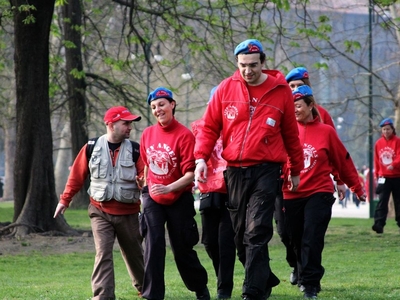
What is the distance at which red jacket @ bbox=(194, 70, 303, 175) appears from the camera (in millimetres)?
7164

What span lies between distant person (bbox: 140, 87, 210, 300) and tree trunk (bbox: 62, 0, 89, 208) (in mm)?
14277

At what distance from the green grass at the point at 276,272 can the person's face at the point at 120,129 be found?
1485 millimetres

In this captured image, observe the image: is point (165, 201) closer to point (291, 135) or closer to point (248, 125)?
point (248, 125)

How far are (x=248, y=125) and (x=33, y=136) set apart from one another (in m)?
9.65

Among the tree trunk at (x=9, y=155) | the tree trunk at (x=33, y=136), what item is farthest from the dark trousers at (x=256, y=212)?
the tree trunk at (x=9, y=155)

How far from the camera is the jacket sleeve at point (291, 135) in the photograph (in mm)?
7316

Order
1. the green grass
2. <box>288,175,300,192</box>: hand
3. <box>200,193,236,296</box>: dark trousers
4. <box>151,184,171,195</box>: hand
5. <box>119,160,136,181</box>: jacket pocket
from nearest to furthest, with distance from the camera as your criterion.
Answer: <box>151,184,171,195</box>: hand, <box>288,175,300,192</box>: hand, <box>200,193,236,296</box>: dark trousers, <box>119,160,136,181</box>: jacket pocket, the green grass

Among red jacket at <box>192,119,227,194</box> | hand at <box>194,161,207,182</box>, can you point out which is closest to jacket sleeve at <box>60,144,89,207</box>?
red jacket at <box>192,119,227,194</box>

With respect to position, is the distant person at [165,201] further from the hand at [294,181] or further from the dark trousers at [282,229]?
the dark trousers at [282,229]

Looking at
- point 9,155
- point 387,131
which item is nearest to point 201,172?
point 387,131

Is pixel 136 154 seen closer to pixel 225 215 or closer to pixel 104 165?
pixel 104 165

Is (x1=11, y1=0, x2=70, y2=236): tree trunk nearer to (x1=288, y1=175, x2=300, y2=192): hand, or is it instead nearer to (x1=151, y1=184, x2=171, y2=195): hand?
(x1=151, y1=184, x2=171, y2=195): hand

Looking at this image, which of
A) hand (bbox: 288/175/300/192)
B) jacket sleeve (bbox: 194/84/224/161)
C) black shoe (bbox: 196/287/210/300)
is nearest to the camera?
jacket sleeve (bbox: 194/84/224/161)

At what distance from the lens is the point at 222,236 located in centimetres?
811
